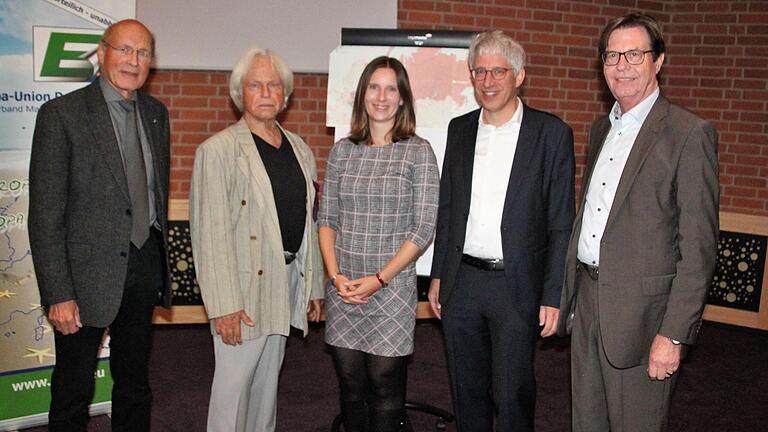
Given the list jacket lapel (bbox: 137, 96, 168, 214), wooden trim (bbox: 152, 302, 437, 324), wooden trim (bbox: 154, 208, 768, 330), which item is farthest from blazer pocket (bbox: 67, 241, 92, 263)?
wooden trim (bbox: 152, 302, 437, 324)

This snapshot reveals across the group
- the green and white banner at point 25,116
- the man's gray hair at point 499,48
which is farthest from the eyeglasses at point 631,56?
the green and white banner at point 25,116

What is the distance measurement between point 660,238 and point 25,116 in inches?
104

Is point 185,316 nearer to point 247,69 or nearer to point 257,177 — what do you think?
point 257,177

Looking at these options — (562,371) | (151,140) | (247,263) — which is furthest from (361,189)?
(562,371)

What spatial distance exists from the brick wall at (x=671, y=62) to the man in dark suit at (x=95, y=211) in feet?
8.66

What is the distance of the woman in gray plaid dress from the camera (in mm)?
2875

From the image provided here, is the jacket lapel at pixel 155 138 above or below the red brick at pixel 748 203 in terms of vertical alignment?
above

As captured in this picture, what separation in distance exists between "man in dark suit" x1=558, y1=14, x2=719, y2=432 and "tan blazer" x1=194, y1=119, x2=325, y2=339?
112 cm

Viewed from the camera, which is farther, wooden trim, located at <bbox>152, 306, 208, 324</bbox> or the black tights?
wooden trim, located at <bbox>152, 306, 208, 324</bbox>

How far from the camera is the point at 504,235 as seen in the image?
2766 millimetres

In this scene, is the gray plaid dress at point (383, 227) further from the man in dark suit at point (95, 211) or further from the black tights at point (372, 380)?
the man in dark suit at point (95, 211)

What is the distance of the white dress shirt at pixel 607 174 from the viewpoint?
250 cm

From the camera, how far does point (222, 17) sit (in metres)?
4.97

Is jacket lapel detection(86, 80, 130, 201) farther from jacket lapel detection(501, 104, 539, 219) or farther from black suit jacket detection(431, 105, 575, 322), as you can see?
jacket lapel detection(501, 104, 539, 219)
